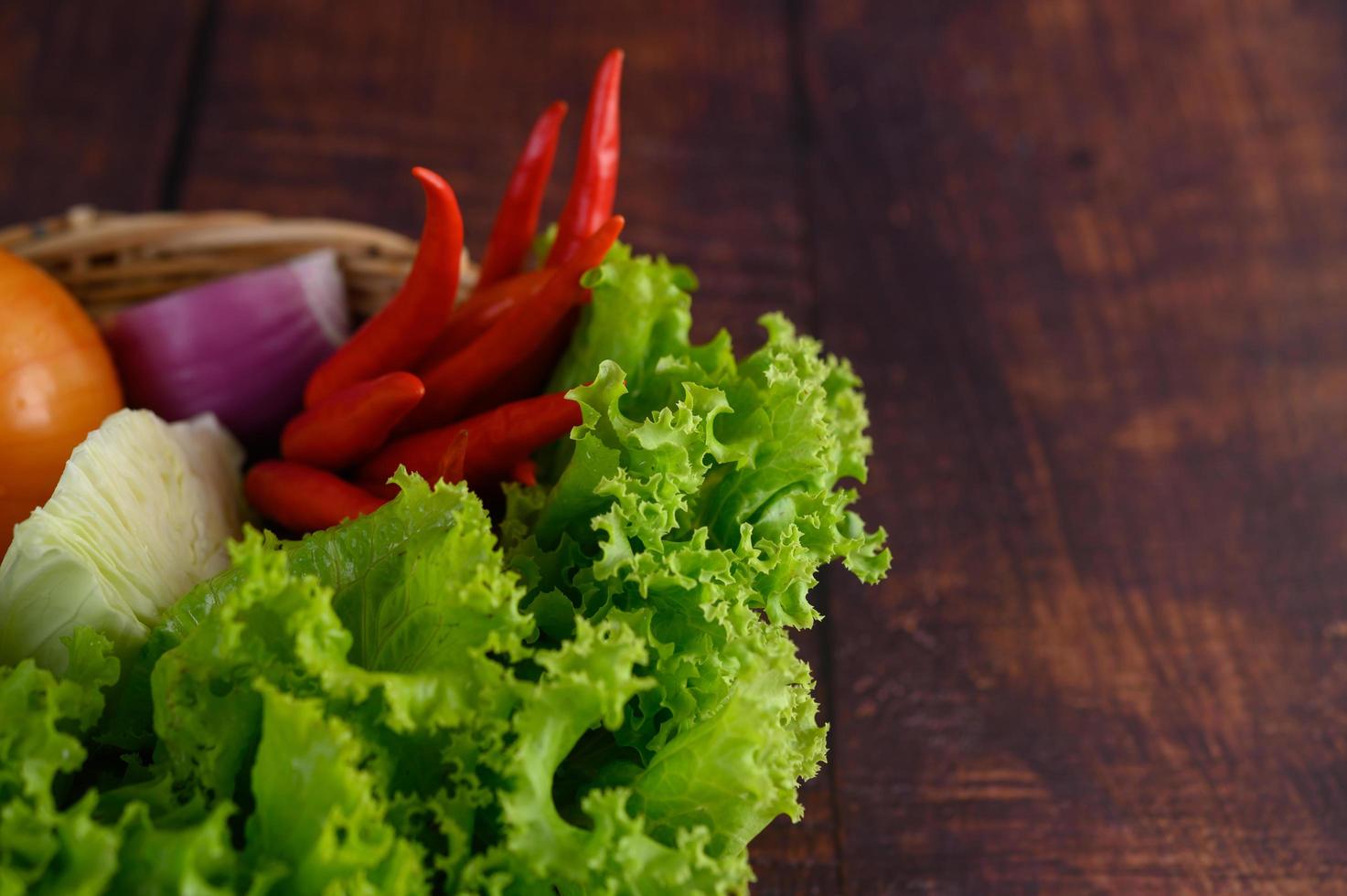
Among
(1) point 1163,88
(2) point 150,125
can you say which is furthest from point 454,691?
(1) point 1163,88

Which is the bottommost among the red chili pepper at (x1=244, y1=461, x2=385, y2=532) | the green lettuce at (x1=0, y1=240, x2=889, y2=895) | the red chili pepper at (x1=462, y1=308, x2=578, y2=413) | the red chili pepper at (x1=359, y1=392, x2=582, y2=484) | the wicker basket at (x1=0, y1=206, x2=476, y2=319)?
the green lettuce at (x1=0, y1=240, x2=889, y2=895)

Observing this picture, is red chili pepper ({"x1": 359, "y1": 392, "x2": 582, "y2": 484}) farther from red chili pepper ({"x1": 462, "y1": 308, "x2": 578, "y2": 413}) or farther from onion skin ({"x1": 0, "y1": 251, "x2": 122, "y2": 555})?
onion skin ({"x1": 0, "y1": 251, "x2": 122, "y2": 555})

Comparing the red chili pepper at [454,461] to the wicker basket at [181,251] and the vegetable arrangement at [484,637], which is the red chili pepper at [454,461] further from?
the wicker basket at [181,251]

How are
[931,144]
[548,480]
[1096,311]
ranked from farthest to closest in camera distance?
[931,144] → [1096,311] → [548,480]

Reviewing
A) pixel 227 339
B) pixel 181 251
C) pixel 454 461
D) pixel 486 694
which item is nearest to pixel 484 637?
pixel 486 694

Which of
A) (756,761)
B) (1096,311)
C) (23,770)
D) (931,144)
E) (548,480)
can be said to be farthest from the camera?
(931,144)

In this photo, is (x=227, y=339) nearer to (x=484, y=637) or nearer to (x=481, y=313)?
(x=481, y=313)

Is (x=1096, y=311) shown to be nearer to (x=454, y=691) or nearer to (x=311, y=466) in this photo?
(x=311, y=466)

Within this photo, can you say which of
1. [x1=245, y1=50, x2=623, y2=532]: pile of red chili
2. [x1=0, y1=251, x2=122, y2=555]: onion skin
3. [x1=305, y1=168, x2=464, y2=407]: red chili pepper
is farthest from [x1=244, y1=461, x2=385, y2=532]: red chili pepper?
[x1=0, y1=251, x2=122, y2=555]: onion skin
